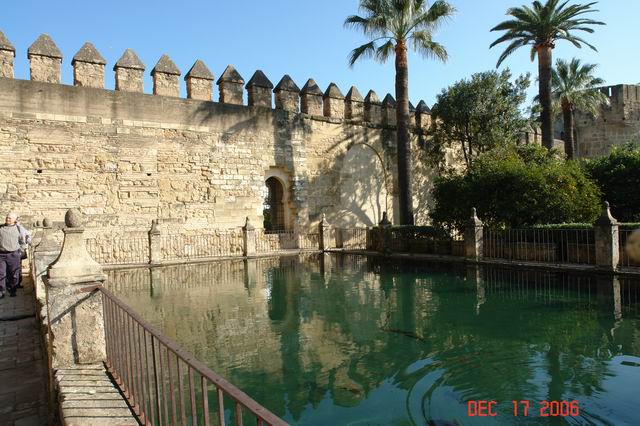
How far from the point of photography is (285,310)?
829 cm

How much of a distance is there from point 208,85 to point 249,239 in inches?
230

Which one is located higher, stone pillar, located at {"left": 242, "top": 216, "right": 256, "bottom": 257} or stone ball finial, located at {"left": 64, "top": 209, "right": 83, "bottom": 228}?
stone ball finial, located at {"left": 64, "top": 209, "right": 83, "bottom": 228}

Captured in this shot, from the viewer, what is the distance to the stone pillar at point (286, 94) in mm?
19297

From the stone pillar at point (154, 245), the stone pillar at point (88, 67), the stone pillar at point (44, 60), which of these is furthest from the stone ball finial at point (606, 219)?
the stone pillar at point (44, 60)

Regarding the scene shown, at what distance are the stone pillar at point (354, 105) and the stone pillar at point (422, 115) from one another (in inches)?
130

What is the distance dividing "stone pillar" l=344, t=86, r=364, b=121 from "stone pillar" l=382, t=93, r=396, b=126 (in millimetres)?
1356

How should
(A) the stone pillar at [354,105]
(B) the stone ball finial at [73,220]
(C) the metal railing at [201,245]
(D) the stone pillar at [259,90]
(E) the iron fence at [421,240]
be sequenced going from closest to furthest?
(B) the stone ball finial at [73,220]
(E) the iron fence at [421,240]
(C) the metal railing at [201,245]
(D) the stone pillar at [259,90]
(A) the stone pillar at [354,105]

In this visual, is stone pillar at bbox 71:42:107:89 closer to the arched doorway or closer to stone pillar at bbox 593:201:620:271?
the arched doorway

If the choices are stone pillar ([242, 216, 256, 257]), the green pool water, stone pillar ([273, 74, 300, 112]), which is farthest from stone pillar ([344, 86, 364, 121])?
the green pool water

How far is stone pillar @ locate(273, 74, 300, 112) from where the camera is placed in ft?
63.3

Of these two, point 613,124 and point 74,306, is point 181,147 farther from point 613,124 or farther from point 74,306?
point 613,124

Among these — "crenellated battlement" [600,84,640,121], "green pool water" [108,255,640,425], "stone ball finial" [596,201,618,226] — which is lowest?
"green pool water" [108,255,640,425]

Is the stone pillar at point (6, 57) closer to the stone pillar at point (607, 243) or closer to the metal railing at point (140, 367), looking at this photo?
the metal railing at point (140, 367)

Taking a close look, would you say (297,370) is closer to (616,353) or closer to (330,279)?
(616,353)
